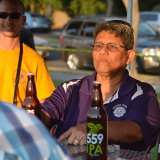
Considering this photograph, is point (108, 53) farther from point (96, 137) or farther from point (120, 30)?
point (96, 137)

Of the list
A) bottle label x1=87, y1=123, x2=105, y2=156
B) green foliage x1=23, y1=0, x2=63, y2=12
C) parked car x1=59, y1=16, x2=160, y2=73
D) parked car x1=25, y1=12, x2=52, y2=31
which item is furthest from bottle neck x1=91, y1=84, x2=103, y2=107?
green foliage x1=23, y1=0, x2=63, y2=12

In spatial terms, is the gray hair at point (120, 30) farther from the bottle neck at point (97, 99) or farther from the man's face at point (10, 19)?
the man's face at point (10, 19)

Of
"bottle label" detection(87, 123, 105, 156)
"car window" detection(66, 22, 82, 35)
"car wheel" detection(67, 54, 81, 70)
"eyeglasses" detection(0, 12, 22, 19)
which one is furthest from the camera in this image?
"car window" detection(66, 22, 82, 35)

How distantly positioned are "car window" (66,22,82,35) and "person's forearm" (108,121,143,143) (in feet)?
47.0

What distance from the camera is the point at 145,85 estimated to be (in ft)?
10.5

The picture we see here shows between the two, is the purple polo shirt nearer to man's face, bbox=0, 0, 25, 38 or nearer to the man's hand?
the man's hand

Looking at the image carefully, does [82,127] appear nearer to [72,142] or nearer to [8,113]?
[72,142]

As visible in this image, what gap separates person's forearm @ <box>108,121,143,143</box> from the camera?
2871mm

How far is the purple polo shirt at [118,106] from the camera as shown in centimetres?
303

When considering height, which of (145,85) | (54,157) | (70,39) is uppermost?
(54,157)

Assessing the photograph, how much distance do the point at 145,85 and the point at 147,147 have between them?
36 centimetres

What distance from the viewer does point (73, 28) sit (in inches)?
686

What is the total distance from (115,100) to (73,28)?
14.4 m

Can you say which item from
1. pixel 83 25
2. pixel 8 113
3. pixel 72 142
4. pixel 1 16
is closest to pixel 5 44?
pixel 1 16
